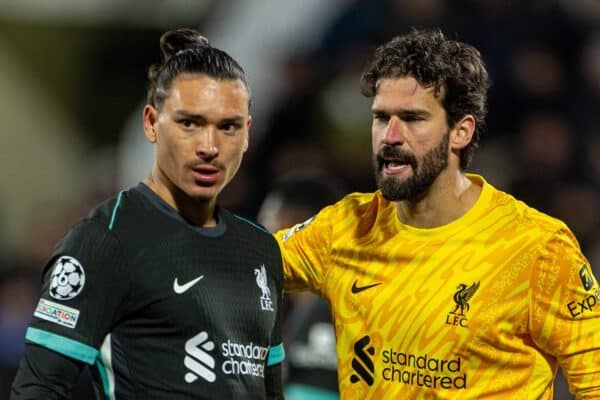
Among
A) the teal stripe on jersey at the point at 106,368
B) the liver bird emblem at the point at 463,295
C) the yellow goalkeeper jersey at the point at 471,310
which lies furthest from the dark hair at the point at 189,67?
the liver bird emblem at the point at 463,295

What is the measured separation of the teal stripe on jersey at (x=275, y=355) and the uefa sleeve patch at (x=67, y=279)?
782 millimetres

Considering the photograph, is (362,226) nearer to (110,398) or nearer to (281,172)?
(110,398)

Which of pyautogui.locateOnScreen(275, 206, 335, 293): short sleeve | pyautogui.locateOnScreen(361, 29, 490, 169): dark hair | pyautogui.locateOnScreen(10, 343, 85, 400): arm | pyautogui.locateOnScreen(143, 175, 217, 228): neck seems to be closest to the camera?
pyautogui.locateOnScreen(10, 343, 85, 400): arm

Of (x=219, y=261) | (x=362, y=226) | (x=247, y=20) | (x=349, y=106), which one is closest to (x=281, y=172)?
(x=349, y=106)

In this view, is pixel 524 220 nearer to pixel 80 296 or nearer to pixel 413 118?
pixel 413 118

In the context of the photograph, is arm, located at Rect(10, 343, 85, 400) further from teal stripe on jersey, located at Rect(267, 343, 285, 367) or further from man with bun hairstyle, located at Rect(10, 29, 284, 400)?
teal stripe on jersey, located at Rect(267, 343, 285, 367)

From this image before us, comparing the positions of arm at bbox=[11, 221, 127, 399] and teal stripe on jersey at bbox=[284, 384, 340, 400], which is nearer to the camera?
arm at bbox=[11, 221, 127, 399]

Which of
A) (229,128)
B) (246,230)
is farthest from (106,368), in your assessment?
(229,128)

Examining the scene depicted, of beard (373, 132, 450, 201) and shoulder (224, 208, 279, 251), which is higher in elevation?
beard (373, 132, 450, 201)

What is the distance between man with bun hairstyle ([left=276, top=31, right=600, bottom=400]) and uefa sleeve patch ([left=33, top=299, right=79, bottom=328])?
116cm

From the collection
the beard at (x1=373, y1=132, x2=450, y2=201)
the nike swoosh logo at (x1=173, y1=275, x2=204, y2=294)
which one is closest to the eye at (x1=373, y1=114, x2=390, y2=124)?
the beard at (x1=373, y1=132, x2=450, y2=201)

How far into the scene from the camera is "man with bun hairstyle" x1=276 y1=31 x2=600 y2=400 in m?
4.25

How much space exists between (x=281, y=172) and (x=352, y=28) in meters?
1.20

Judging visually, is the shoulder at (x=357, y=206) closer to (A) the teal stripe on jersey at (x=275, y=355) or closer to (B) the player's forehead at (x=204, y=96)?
(A) the teal stripe on jersey at (x=275, y=355)
